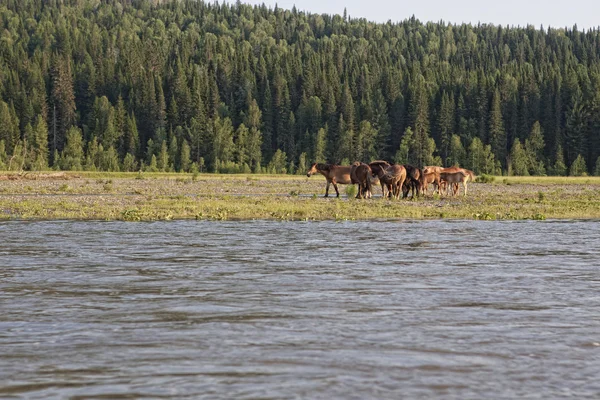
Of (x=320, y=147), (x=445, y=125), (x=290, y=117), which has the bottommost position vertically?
(x=320, y=147)

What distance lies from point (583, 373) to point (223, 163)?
12854 cm

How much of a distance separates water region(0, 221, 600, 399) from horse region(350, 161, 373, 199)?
19.1 metres

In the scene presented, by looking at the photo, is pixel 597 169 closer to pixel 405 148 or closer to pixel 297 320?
pixel 405 148

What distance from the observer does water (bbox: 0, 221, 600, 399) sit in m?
8.35

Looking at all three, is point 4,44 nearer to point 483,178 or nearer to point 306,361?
point 483,178

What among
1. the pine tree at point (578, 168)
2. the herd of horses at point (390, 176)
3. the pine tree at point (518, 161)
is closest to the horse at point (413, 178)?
the herd of horses at point (390, 176)

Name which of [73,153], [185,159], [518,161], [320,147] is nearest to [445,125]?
[518,161]

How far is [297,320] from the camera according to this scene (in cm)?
1131

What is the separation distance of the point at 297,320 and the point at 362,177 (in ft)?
97.6

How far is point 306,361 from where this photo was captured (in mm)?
9102

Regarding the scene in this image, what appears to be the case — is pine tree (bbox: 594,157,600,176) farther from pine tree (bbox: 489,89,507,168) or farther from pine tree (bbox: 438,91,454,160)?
pine tree (bbox: 438,91,454,160)

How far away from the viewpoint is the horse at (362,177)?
4031cm

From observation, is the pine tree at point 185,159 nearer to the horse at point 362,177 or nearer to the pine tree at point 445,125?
the pine tree at point 445,125

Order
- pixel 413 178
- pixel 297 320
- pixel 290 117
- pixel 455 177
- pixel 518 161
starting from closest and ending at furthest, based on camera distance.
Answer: pixel 297 320 → pixel 413 178 → pixel 455 177 → pixel 518 161 → pixel 290 117
